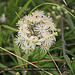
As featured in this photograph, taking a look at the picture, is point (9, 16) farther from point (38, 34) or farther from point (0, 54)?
point (38, 34)

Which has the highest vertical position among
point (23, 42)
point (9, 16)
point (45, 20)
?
point (9, 16)

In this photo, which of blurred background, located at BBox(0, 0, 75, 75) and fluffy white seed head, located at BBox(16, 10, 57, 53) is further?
blurred background, located at BBox(0, 0, 75, 75)

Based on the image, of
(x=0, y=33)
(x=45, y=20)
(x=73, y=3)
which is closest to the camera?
(x=45, y=20)

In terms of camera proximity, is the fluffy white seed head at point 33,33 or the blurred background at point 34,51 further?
the blurred background at point 34,51

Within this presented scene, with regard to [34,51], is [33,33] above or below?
above

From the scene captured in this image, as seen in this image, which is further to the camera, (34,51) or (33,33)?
(34,51)

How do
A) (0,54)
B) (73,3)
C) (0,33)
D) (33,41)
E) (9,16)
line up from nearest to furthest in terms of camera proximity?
(33,41) → (0,54) → (0,33) → (9,16) → (73,3)

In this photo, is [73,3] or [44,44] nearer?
[44,44]

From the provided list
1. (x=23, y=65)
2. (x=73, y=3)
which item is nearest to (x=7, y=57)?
(x=23, y=65)

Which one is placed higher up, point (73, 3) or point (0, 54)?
point (73, 3)

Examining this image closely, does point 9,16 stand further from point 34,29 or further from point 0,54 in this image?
point 34,29

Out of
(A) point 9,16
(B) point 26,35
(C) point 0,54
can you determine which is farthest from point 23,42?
(A) point 9,16
